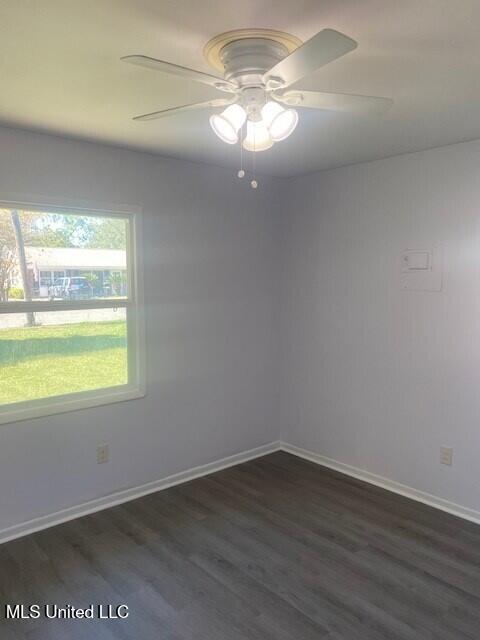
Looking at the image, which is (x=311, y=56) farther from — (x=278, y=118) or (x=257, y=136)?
(x=257, y=136)

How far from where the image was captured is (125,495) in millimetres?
3352

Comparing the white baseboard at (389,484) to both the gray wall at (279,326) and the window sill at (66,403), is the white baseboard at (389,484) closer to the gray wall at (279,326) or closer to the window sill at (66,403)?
the gray wall at (279,326)

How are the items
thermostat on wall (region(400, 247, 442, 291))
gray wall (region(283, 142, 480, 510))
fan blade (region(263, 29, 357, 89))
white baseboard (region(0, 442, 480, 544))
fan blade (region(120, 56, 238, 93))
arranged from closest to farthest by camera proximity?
fan blade (region(263, 29, 357, 89)) → fan blade (region(120, 56, 238, 93)) → white baseboard (region(0, 442, 480, 544)) → gray wall (region(283, 142, 480, 510)) → thermostat on wall (region(400, 247, 442, 291))

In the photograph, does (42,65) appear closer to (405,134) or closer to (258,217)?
(405,134)

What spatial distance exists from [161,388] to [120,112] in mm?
1863

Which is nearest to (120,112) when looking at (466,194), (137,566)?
(466,194)

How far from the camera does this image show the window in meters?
2.87

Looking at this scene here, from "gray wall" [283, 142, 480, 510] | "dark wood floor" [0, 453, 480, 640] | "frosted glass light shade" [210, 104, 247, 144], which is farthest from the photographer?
"gray wall" [283, 142, 480, 510]

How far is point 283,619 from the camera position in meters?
2.21

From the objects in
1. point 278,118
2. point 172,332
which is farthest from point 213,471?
point 278,118

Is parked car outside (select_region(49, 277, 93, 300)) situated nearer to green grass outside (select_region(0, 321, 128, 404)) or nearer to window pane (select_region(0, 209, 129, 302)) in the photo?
window pane (select_region(0, 209, 129, 302))

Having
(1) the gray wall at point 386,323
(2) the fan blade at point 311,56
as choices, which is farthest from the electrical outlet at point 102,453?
(2) the fan blade at point 311,56

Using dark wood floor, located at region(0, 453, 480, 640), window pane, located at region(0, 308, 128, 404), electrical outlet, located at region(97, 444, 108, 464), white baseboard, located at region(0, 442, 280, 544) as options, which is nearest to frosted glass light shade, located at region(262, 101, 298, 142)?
window pane, located at region(0, 308, 128, 404)

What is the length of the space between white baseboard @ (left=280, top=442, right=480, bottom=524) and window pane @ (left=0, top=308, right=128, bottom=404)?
5.54 ft
